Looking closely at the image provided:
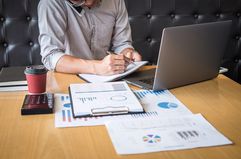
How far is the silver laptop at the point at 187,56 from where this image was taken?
3.64 feet

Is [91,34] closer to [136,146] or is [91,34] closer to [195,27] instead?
[195,27]

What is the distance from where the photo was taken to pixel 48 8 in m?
1.54

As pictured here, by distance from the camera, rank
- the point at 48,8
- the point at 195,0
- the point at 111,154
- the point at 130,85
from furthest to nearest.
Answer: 1. the point at 195,0
2. the point at 48,8
3. the point at 130,85
4. the point at 111,154

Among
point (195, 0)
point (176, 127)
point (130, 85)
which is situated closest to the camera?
point (176, 127)

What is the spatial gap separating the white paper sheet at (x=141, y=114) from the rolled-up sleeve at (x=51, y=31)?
1.34 feet

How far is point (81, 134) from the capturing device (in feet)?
2.83

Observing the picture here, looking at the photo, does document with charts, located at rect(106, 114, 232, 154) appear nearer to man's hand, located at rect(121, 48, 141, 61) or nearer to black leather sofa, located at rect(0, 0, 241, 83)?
man's hand, located at rect(121, 48, 141, 61)

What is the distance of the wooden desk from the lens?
77 cm

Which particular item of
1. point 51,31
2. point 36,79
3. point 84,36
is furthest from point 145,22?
point 36,79

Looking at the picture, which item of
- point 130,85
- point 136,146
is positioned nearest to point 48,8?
point 130,85

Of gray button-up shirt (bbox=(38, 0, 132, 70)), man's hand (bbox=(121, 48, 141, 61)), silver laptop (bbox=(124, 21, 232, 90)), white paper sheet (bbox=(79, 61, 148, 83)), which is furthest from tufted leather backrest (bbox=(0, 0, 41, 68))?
silver laptop (bbox=(124, 21, 232, 90))

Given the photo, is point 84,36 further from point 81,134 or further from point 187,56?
point 81,134

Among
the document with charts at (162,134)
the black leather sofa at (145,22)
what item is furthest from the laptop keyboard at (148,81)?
the black leather sofa at (145,22)

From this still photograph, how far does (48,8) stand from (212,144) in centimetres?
103
